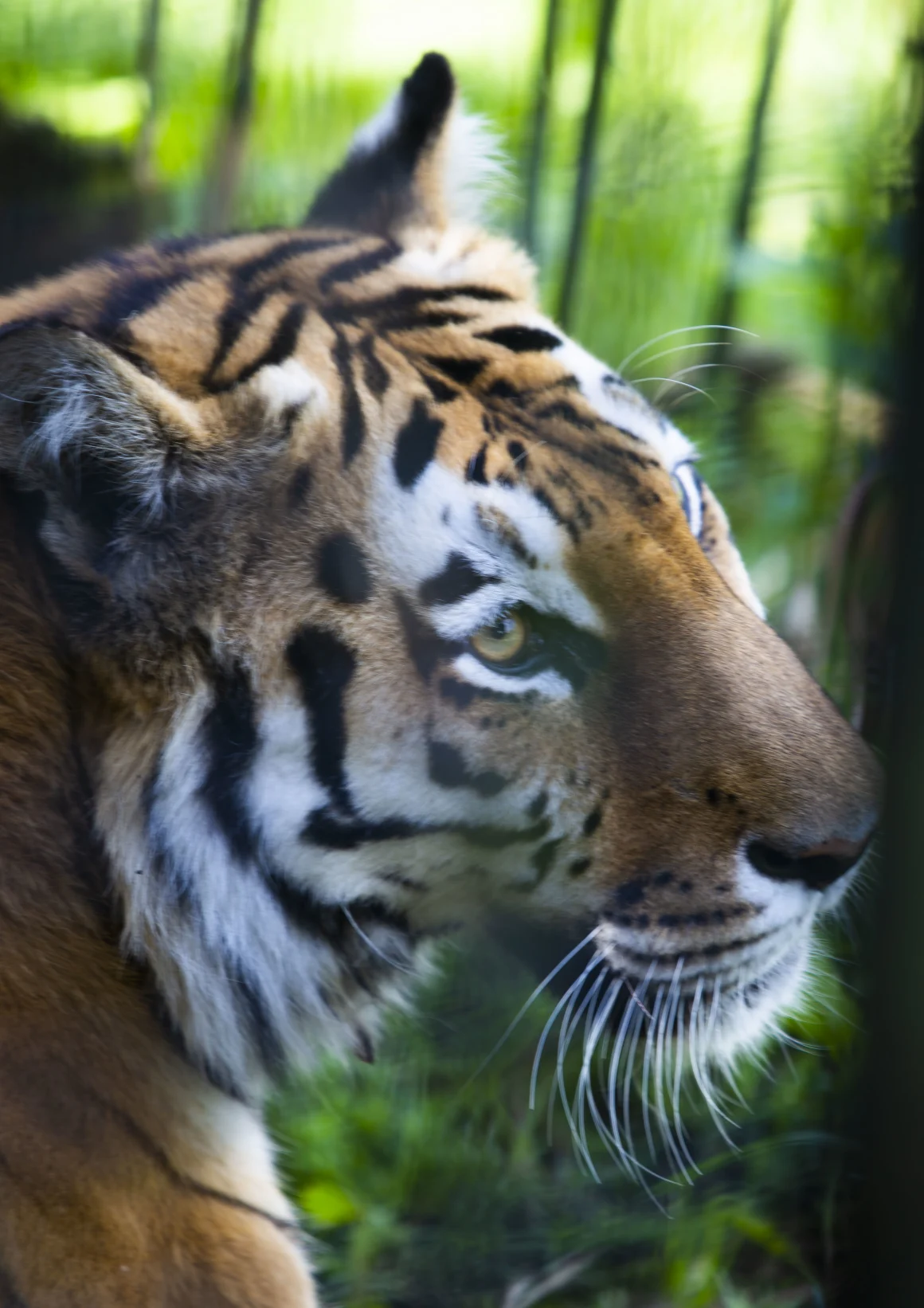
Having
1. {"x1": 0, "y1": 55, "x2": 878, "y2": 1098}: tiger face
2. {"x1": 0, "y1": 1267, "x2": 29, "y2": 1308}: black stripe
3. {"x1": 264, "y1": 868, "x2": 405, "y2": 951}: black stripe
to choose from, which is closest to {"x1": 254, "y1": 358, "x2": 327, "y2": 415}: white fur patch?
{"x1": 0, "y1": 55, "x2": 878, "y2": 1098}: tiger face

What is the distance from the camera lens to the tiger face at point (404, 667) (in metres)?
1.14

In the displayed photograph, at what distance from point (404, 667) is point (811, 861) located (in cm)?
41

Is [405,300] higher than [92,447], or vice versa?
[405,300]

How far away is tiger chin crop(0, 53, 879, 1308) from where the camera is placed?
3.71 feet

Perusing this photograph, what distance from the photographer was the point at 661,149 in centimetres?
146

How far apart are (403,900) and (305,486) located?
0.43 meters

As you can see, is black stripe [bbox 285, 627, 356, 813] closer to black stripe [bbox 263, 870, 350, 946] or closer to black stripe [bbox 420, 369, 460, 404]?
black stripe [bbox 263, 870, 350, 946]

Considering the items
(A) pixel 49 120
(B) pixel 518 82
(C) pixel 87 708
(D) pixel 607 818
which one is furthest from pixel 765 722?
(A) pixel 49 120

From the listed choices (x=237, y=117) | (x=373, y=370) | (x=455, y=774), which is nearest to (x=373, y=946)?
(x=455, y=774)

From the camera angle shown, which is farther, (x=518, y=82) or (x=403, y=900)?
(x=518, y=82)

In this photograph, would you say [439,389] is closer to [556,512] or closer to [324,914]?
[556,512]

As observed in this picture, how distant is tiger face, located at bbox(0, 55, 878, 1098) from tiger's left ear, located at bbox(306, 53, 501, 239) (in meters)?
0.26

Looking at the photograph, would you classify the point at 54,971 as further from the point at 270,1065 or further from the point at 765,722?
the point at 765,722

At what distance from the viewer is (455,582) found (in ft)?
3.76
